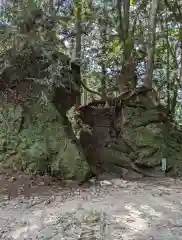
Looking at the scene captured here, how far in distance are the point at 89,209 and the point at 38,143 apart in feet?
5.77

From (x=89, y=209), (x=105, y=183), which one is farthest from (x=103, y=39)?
(x=89, y=209)

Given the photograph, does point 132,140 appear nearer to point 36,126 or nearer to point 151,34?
point 36,126

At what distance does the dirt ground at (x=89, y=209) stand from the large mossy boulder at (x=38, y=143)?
0.23 m

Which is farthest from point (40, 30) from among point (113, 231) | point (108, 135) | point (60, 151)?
point (113, 231)

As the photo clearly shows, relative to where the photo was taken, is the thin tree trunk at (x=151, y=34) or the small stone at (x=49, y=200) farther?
Result: the thin tree trunk at (x=151, y=34)

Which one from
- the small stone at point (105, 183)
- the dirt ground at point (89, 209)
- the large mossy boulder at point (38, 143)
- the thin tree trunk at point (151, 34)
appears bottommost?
the dirt ground at point (89, 209)

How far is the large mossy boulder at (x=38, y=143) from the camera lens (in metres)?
4.85

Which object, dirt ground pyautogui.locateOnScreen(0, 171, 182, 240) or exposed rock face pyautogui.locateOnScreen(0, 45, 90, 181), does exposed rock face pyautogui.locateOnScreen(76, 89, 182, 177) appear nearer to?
dirt ground pyautogui.locateOnScreen(0, 171, 182, 240)

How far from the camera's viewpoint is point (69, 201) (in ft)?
13.2

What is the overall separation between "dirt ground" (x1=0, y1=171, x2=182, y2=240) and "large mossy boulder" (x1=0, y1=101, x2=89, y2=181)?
232 mm

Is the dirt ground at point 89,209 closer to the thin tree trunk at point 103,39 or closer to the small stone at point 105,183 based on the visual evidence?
the small stone at point 105,183

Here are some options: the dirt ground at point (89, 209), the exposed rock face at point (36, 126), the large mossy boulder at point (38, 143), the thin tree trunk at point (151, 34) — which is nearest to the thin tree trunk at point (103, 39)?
the thin tree trunk at point (151, 34)

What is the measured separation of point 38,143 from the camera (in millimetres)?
4965

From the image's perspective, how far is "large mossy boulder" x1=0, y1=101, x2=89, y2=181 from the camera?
4.85 meters
